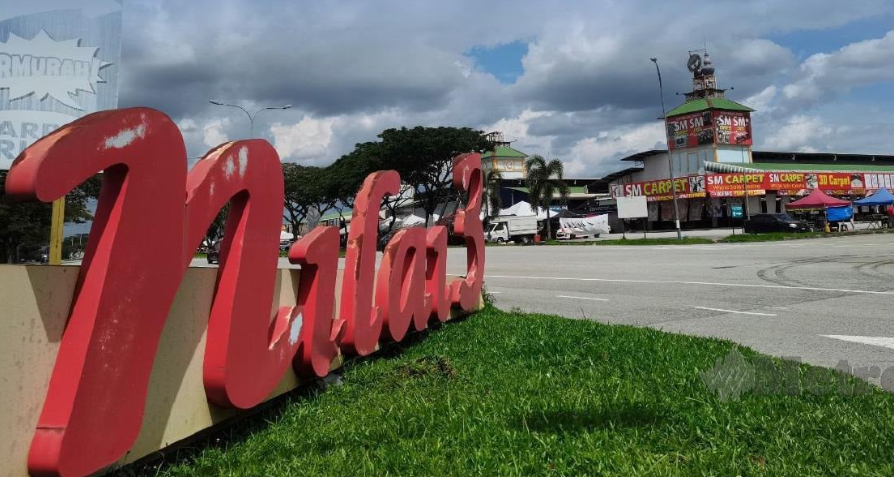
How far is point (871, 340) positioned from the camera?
→ 7.61 meters

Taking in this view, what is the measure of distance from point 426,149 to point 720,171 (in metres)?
31.2

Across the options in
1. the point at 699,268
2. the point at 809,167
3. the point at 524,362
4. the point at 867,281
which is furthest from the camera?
the point at 809,167

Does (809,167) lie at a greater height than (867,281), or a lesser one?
greater

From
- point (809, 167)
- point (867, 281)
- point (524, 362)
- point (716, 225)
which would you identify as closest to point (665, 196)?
point (716, 225)

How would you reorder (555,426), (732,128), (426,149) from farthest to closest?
(732,128), (426,149), (555,426)

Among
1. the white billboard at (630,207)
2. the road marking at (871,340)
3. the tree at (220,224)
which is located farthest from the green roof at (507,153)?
the road marking at (871,340)

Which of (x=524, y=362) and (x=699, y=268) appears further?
(x=699, y=268)

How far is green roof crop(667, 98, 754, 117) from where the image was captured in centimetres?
7807

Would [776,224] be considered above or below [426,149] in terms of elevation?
below

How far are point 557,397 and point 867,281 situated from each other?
1166 centimetres

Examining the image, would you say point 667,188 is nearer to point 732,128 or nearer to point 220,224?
point 732,128

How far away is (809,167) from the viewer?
78250 millimetres

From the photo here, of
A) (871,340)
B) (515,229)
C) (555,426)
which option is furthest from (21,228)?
(515,229)

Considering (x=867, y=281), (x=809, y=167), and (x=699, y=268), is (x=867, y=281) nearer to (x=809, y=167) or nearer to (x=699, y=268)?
(x=699, y=268)
